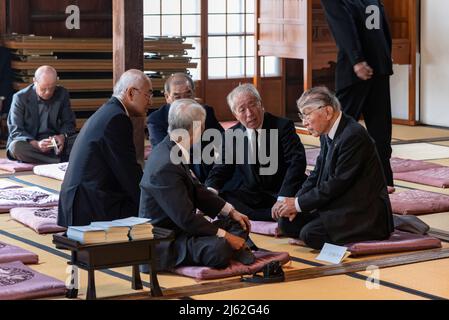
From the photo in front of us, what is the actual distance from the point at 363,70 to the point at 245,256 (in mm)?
2175

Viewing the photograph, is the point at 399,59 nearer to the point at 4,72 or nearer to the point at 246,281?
the point at 4,72

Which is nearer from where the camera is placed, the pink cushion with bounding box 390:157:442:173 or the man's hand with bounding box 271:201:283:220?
the man's hand with bounding box 271:201:283:220

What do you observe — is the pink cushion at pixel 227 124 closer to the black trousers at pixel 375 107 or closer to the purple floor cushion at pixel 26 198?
the black trousers at pixel 375 107

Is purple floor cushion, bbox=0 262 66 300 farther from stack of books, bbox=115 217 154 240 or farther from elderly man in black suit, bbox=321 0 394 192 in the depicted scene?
elderly man in black suit, bbox=321 0 394 192

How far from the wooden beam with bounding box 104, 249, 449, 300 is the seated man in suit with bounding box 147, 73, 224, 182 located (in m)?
1.62

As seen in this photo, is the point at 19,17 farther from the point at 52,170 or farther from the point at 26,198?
the point at 26,198

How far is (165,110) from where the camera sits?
630 cm

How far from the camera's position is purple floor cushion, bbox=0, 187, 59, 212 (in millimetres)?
6164

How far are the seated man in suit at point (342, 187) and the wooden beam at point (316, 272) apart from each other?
23 cm

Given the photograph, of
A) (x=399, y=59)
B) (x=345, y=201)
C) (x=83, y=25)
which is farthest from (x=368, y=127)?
(x=83, y=25)

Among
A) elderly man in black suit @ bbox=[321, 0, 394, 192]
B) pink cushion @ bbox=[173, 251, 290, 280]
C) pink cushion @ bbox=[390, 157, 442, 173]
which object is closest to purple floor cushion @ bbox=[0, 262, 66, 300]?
pink cushion @ bbox=[173, 251, 290, 280]

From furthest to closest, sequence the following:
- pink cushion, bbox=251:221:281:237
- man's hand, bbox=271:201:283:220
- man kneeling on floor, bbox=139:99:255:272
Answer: pink cushion, bbox=251:221:281:237
man's hand, bbox=271:201:283:220
man kneeling on floor, bbox=139:99:255:272

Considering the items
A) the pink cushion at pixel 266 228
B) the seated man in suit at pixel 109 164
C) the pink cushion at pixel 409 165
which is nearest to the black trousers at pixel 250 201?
the pink cushion at pixel 266 228

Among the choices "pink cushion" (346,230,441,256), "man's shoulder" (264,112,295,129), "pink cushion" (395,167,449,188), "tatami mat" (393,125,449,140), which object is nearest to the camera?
"pink cushion" (346,230,441,256)
